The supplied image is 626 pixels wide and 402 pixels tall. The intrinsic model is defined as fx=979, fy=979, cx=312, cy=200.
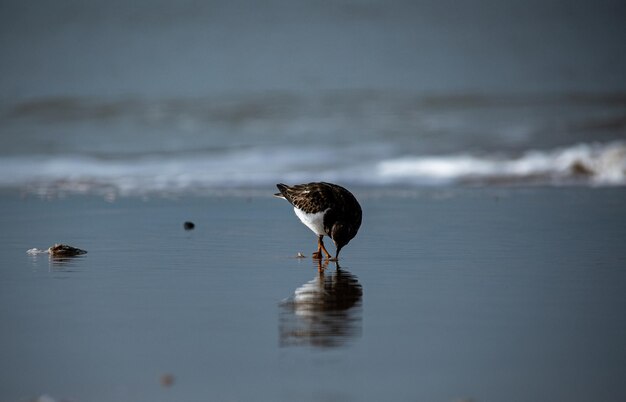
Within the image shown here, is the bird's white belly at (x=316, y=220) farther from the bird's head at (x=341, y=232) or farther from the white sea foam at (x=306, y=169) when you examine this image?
the white sea foam at (x=306, y=169)

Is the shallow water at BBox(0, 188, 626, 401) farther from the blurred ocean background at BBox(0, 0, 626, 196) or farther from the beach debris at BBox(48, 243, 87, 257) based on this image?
the blurred ocean background at BBox(0, 0, 626, 196)

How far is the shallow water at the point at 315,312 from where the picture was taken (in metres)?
4.25

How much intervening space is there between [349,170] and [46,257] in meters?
9.30

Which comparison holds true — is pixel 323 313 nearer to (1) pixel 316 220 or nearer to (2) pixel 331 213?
(2) pixel 331 213

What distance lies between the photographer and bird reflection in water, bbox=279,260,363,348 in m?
5.02

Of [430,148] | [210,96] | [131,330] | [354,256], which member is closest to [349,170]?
[430,148]

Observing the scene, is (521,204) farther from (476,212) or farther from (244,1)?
(244,1)

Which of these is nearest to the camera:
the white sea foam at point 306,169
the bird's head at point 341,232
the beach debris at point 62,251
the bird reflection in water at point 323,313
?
the bird reflection in water at point 323,313

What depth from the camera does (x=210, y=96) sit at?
3061 centimetres

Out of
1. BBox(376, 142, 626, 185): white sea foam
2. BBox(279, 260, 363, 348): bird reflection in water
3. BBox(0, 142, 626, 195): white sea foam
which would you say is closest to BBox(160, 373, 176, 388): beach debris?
BBox(279, 260, 363, 348): bird reflection in water

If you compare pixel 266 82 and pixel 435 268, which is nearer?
pixel 435 268

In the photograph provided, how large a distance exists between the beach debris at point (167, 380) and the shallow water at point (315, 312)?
0.05 m

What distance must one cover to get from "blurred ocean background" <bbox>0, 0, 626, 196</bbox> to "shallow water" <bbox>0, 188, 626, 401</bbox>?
18.3 feet

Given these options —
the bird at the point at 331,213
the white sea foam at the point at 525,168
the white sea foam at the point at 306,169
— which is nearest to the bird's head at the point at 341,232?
the bird at the point at 331,213
